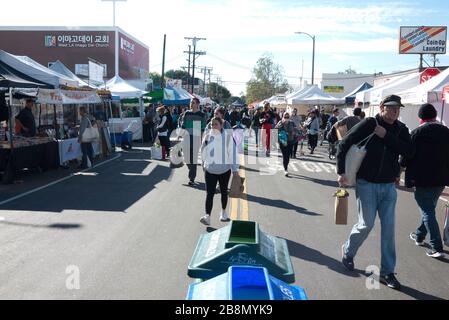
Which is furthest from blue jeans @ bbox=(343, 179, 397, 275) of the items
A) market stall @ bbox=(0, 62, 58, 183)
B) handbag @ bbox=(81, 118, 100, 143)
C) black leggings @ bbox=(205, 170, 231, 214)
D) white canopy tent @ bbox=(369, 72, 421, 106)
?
white canopy tent @ bbox=(369, 72, 421, 106)

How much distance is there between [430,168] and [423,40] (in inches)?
1514

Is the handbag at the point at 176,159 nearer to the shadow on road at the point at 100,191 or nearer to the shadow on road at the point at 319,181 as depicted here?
the shadow on road at the point at 100,191

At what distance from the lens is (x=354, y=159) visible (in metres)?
5.36

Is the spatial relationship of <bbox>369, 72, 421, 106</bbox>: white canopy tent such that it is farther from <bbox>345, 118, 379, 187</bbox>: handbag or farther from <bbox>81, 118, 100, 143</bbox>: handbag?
<bbox>345, 118, 379, 187</bbox>: handbag

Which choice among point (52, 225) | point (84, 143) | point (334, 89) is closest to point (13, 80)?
point (84, 143)

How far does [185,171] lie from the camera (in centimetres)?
1451

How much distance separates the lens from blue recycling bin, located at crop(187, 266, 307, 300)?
277cm

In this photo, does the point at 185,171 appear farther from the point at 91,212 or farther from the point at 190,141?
the point at 91,212

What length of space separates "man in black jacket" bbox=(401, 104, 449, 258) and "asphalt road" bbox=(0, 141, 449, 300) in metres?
0.40

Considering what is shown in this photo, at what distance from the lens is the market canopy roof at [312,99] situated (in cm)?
2681

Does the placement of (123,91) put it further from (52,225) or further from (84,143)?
(52,225)

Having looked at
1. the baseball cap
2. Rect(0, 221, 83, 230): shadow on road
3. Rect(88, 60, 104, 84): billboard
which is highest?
Rect(88, 60, 104, 84): billboard

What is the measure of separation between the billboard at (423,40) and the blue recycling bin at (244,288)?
136 feet
